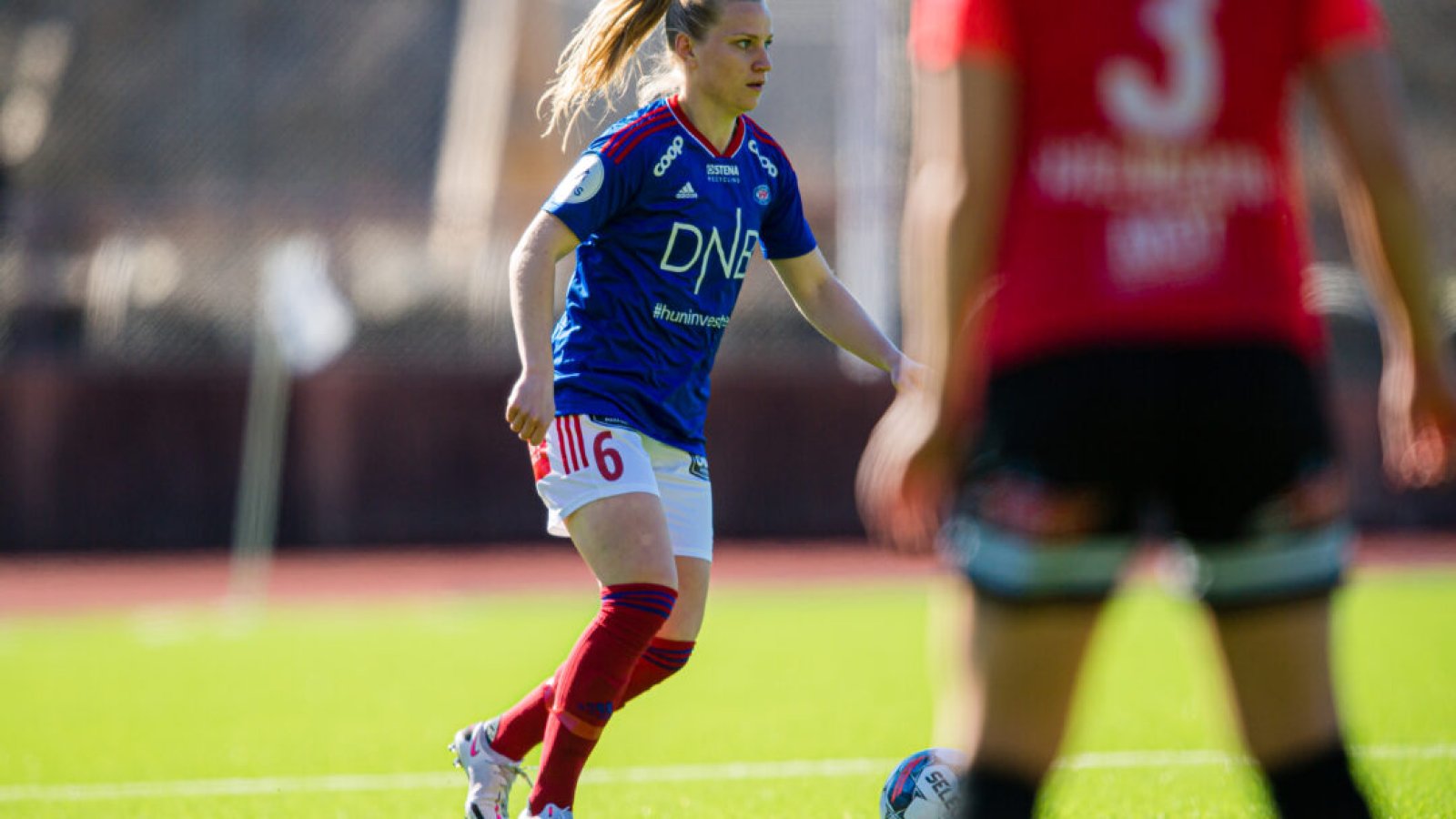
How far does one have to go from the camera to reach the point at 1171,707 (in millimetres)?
7609

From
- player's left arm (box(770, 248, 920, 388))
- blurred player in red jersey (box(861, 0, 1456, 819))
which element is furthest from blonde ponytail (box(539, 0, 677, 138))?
blurred player in red jersey (box(861, 0, 1456, 819))

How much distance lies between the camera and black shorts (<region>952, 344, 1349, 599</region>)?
2.49m

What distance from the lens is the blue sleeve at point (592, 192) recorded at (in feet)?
14.4

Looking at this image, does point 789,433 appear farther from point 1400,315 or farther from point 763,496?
point 1400,315

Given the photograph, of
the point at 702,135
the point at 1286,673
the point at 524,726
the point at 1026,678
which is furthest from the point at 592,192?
the point at 1286,673

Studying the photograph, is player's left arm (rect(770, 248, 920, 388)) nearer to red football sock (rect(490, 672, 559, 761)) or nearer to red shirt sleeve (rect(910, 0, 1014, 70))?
red football sock (rect(490, 672, 559, 761))

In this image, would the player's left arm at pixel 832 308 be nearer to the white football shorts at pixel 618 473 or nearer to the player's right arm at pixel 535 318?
the white football shorts at pixel 618 473

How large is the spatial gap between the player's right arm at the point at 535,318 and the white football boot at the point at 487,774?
111cm

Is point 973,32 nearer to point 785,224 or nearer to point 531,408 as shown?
point 531,408

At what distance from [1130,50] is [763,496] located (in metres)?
17.1

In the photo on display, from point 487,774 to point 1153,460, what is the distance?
286 cm

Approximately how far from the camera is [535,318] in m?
4.18

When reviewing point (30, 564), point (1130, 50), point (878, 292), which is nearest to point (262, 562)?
point (30, 564)

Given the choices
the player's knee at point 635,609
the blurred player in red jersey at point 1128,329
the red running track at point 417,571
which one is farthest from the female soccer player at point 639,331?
the red running track at point 417,571
